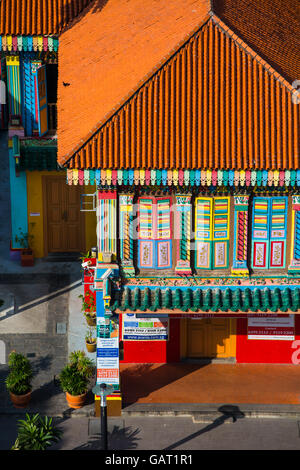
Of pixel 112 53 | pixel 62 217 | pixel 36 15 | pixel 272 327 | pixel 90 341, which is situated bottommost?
pixel 90 341

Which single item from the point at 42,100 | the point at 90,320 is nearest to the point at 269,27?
the point at 42,100

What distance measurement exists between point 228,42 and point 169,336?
1126cm

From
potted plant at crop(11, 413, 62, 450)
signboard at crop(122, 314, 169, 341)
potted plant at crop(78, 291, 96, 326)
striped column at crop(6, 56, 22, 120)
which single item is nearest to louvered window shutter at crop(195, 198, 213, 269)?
signboard at crop(122, 314, 169, 341)

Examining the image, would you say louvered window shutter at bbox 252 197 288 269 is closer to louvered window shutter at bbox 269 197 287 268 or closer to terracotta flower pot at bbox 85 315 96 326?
louvered window shutter at bbox 269 197 287 268

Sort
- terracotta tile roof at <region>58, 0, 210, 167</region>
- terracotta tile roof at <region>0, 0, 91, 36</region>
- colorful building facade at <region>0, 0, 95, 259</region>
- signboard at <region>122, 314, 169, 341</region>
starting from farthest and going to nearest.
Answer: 1. colorful building facade at <region>0, 0, 95, 259</region>
2. terracotta tile roof at <region>0, 0, 91, 36</region>
3. signboard at <region>122, 314, 169, 341</region>
4. terracotta tile roof at <region>58, 0, 210, 167</region>

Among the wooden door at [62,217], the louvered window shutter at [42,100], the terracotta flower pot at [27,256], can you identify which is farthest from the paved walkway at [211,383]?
the louvered window shutter at [42,100]

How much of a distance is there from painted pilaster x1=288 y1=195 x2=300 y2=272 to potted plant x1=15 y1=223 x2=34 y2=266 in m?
13.9

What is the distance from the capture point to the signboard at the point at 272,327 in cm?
3809

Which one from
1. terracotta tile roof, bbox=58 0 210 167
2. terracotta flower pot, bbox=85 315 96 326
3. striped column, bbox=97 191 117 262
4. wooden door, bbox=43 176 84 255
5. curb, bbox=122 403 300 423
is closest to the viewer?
terracotta tile roof, bbox=58 0 210 167

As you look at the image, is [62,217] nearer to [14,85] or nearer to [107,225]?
[14,85]

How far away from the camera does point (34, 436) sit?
1284 inches

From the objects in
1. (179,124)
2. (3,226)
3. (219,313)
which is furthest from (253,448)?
(3,226)

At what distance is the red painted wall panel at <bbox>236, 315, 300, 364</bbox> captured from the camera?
38.3 m

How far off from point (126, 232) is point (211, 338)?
6671 millimetres
